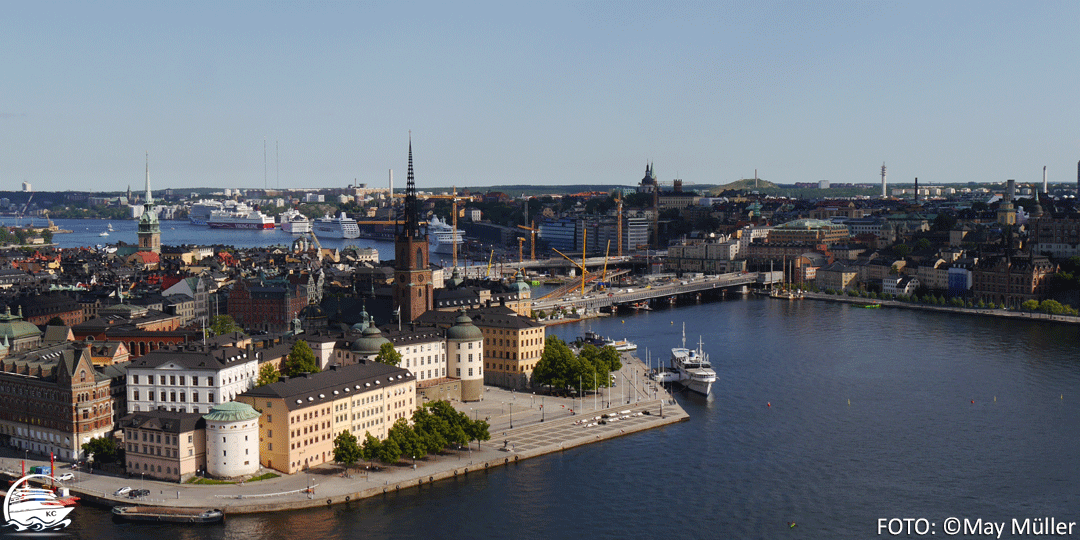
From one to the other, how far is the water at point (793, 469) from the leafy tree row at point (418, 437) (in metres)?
A: 2.42

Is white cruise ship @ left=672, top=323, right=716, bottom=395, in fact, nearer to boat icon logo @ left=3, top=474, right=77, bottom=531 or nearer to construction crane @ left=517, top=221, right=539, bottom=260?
boat icon logo @ left=3, top=474, right=77, bottom=531

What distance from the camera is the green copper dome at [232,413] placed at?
38906 mm

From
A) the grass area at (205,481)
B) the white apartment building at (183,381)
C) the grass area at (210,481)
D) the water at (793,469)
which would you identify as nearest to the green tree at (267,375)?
the white apartment building at (183,381)

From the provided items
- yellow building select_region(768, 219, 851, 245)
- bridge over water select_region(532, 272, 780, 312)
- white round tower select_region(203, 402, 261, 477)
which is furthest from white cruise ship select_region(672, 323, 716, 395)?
yellow building select_region(768, 219, 851, 245)

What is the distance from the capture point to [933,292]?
3964 inches

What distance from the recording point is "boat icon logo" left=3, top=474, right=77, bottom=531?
3591cm

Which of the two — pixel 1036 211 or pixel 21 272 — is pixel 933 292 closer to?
pixel 1036 211

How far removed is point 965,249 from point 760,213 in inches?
2559

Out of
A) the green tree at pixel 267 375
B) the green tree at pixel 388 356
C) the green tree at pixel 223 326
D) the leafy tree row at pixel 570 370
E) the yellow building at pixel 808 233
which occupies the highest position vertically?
the yellow building at pixel 808 233

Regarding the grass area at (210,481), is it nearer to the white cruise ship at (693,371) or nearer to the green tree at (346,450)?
the green tree at (346,450)

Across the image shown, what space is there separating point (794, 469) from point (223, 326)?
35770mm

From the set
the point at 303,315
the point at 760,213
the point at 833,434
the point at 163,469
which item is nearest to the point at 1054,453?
the point at 833,434

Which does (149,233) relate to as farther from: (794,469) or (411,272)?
(794,469)

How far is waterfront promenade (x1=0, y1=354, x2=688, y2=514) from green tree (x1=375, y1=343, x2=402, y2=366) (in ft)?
12.2
